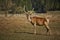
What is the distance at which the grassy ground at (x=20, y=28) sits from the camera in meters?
3.64

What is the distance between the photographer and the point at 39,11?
366 centimetres

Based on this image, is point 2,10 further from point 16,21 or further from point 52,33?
point 52,33

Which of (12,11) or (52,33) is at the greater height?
(12,11)

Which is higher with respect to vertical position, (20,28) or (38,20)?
(38,20)

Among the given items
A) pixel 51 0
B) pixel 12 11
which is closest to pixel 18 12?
pixel 12 11

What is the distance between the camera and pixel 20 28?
3.75 meters

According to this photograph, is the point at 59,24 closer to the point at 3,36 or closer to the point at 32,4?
the point at 32,4

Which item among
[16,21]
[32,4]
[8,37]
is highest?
[32,4]

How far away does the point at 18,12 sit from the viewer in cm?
371

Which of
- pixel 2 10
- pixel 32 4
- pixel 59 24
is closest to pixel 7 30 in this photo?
pixel 2 10

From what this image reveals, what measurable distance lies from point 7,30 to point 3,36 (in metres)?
0.11

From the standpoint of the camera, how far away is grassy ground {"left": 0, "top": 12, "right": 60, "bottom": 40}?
11.9 feet

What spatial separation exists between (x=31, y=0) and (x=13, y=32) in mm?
584

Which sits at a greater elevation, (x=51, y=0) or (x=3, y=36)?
(x=51, y=0)
